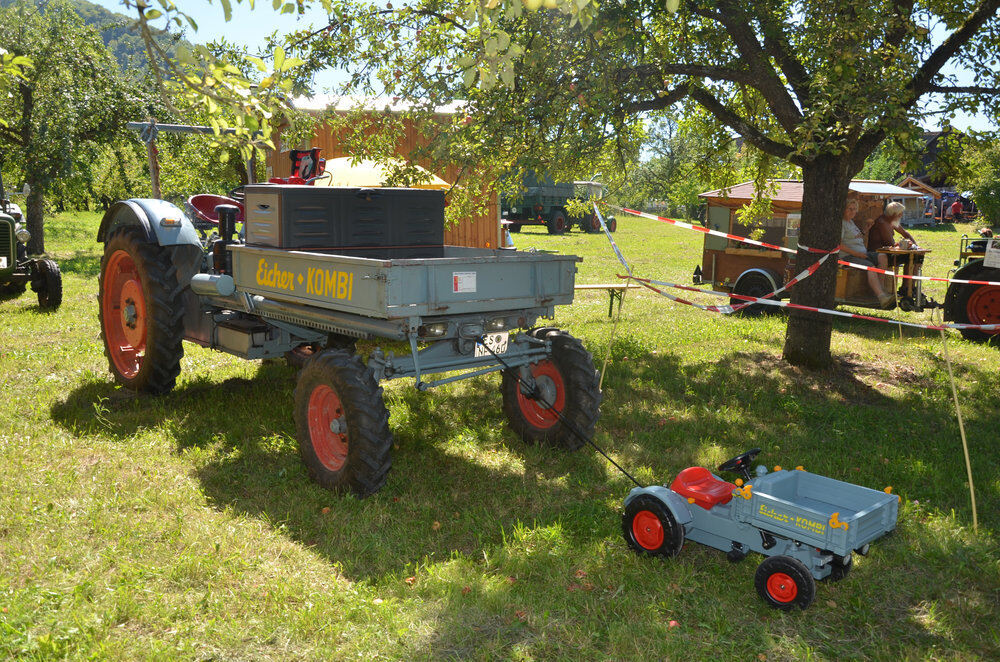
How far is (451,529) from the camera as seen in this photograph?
480cm

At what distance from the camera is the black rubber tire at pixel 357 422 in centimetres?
481

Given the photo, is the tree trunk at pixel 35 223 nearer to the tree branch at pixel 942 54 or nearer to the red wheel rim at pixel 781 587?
the tree branch at pixel 942 54

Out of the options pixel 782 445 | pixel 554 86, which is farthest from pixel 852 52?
pixel 782 445

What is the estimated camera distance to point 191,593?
12.7ft

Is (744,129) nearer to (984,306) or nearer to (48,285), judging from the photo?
(984,306)

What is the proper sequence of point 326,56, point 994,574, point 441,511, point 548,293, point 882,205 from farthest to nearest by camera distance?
1. point 882,205
2. point 326,56
3. point 548,293
4. point 441,511
5. point 994,574

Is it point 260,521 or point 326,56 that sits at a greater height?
point 326,56

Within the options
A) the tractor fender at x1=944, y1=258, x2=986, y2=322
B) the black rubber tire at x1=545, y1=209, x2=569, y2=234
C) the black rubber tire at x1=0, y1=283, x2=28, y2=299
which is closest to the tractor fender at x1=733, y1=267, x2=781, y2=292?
the tractor fender at x1=944, y1=258, x2=986, y2=322

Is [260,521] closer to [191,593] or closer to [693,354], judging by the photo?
[191,593]

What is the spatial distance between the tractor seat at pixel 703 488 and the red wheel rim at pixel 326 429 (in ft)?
7.31

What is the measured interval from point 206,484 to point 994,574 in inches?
193

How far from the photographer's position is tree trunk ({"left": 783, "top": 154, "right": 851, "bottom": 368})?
27.3ft

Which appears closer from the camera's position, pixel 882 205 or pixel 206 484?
pixel 206 484

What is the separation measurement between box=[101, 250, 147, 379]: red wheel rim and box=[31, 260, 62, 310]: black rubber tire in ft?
14.6
